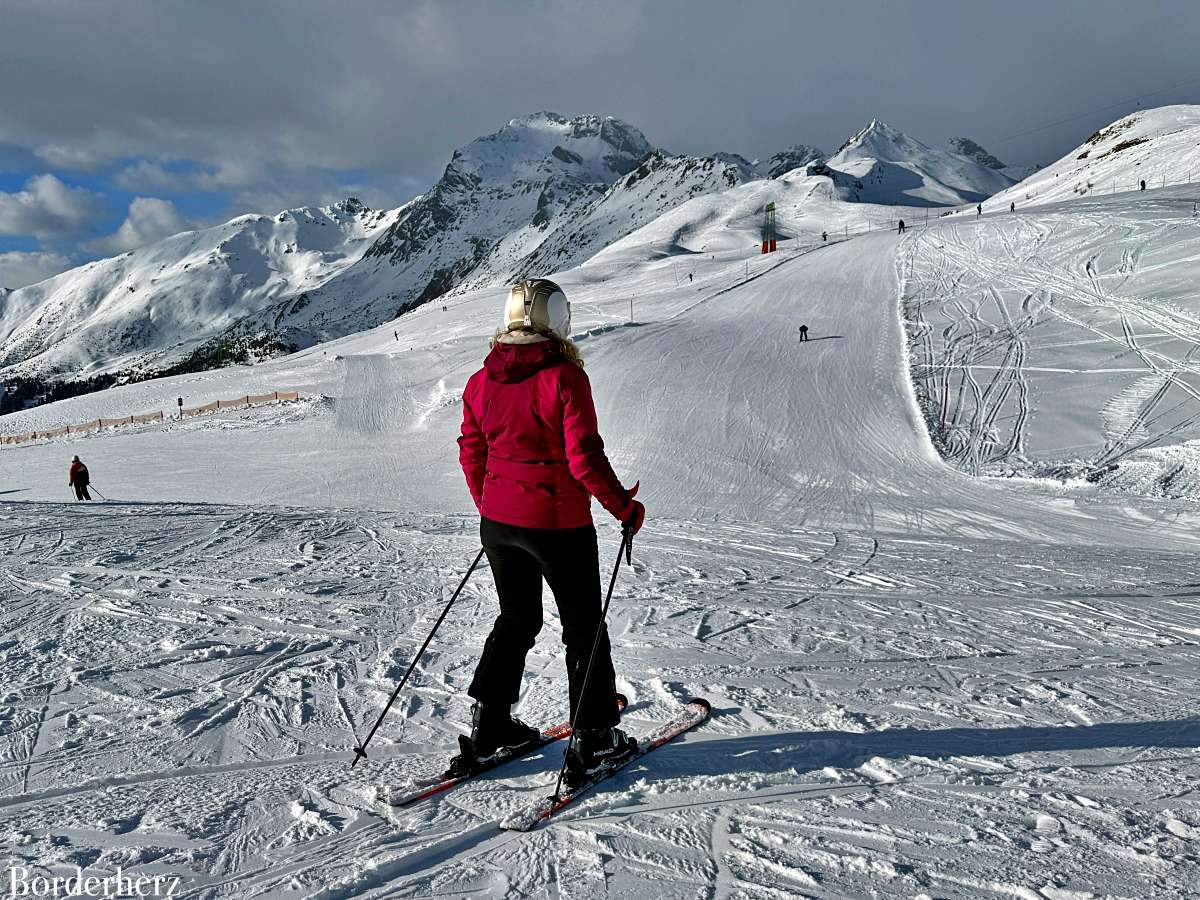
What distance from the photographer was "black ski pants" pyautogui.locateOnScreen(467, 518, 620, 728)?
3350 mm

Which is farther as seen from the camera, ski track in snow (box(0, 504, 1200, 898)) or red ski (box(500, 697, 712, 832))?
red ski (box(500, 697, 712, 832))

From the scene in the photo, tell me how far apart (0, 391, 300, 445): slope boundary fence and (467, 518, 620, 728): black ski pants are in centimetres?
3157

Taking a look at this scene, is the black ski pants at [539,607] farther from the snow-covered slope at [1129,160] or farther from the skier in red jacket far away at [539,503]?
the snow-covered slope at [1129,160]

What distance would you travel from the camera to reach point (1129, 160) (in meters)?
72.1

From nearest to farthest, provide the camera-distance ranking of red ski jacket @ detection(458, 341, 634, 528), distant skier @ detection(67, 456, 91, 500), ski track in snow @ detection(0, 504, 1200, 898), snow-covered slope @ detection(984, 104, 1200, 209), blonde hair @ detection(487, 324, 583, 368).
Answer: ski track in snow @ detection(0, 504, 1200, 898), red ski jacket @ detection(458, 341, 634, 528), blonde hair @ detection(487, 324, 583, 368), distant skier @ detection(67, 456, 91, 500), snow-covered slope @ detection(984, 104, 1200, 209)

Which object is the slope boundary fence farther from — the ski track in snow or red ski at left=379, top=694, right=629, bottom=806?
→ red ski at left=379, top=694, right=629, bottom=806

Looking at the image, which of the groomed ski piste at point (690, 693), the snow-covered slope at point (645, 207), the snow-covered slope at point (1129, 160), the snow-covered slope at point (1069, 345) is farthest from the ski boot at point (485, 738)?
the snow-covered slope at point (645, 207)

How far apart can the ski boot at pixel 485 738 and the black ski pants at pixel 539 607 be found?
6 cm

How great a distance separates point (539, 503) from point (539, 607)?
1.95 feet

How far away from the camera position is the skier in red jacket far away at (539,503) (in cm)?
320

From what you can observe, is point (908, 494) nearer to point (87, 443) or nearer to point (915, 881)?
point (915, 881)

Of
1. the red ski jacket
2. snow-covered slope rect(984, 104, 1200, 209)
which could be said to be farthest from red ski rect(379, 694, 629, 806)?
snow-covered slope rect(984, 104, 1200, 209)

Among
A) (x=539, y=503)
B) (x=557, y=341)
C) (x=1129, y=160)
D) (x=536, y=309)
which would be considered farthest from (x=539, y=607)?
(x=1129, y=160)

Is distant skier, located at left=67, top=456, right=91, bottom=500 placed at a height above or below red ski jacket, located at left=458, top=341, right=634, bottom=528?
below
